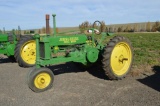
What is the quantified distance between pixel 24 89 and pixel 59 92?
3.18ft

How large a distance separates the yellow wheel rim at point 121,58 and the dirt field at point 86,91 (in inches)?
13.3

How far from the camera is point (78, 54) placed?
266 inches

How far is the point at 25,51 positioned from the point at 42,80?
3.76 metres

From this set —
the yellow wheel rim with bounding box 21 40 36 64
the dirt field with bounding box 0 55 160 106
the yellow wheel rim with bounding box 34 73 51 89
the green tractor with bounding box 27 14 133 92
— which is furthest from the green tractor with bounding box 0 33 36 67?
the yellow wheel rim with bounding box 34 73 51 89

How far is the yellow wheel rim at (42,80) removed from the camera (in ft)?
19.0

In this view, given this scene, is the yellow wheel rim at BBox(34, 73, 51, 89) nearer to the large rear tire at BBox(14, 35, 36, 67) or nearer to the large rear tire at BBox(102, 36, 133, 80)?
the large rear tire at BBox(102, 36, 133, 80)

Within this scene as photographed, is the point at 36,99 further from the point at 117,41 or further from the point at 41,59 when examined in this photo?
the point at 117,41

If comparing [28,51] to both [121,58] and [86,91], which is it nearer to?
[121,58]

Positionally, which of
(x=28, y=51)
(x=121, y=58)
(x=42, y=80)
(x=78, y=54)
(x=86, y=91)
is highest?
(x=78, y=54)

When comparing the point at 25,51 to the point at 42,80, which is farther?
the point at 25,51

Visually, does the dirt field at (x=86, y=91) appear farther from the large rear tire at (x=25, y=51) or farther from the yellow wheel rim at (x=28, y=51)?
the yellow wheel rim at (x=28, y=51)

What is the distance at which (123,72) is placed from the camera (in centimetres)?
698

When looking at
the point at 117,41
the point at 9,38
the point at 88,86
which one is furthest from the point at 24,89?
the point at 9,38

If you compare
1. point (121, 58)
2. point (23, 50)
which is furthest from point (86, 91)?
point (23, 50)
